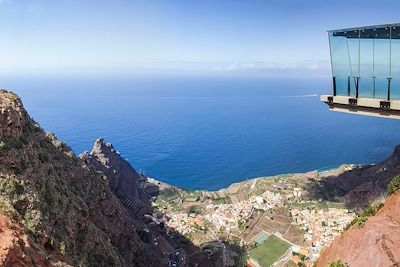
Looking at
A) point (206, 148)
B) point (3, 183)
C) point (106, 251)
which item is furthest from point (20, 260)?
point (206, 148)

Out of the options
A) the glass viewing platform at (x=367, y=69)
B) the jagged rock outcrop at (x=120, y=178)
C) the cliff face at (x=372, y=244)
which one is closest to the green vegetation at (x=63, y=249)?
the cliff face at (x=372, y=244)

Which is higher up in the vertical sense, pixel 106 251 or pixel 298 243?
pixel 106 251

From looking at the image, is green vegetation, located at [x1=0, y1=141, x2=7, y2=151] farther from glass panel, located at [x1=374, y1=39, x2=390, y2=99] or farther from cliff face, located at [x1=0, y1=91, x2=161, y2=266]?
glass panel, located at [x1=374, y1=39, x2=390, y2=99]

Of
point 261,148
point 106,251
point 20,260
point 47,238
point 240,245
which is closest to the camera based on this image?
point 20,260

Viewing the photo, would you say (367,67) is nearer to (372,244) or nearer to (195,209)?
(372,244)

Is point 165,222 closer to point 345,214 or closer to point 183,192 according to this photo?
point 183,192

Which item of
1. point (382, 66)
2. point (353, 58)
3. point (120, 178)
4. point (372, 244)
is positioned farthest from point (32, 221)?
point (120, 178)

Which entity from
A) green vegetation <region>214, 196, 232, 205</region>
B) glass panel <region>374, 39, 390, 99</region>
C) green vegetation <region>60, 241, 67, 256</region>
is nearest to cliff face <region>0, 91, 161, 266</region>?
green vegetation <region>60, 241, 67, 256</region>
